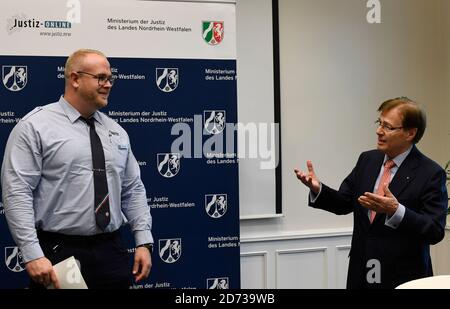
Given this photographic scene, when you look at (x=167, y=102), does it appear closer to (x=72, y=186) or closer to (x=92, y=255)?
(x=72, y=186)

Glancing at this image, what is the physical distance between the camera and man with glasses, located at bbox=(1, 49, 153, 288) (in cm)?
247

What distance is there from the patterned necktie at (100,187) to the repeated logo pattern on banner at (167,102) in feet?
3.01

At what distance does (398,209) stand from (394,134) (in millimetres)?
394

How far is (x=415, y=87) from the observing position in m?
4.73

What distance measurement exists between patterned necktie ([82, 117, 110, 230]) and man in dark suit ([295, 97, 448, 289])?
44.2 inches

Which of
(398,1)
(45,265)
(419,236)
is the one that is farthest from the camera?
(398,1)

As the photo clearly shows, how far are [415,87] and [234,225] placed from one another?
1985mm

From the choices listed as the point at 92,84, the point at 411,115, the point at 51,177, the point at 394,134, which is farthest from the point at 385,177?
the point at 51,177

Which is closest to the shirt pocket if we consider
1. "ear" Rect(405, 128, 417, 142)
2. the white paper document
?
the white paper document

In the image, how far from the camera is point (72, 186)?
Answer: 258 cm

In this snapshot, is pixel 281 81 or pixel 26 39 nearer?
pixel 26 39

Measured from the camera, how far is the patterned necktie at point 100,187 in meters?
2.62

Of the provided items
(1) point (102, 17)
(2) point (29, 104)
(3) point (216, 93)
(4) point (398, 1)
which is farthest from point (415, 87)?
(2) point (29, 104)
